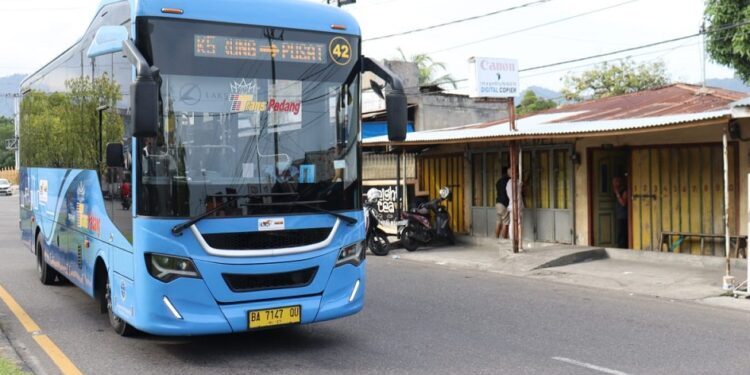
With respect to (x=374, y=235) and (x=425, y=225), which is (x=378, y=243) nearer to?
(x=374, y=235)

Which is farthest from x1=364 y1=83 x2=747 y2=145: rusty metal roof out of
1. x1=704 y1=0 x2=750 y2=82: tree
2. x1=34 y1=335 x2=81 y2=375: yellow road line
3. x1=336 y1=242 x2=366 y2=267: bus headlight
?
x1=34 y1=335 x2=81 y2=375: yellow road line

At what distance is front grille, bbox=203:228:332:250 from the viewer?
653cm

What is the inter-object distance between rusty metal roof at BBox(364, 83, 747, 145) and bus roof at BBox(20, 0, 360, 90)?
21.9ft

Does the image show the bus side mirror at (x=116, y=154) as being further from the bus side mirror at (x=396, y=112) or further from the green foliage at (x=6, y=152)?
the green foliage at (x=6, y=152)

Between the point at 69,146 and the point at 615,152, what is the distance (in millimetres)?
11293

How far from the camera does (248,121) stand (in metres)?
6.78

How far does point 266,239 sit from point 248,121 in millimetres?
1050

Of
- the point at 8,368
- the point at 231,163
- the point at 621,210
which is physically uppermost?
the point at 231,163

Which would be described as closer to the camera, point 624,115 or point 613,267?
point 613,267

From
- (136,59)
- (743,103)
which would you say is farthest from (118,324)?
(743,103)

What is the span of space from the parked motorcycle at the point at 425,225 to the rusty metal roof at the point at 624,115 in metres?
1.63

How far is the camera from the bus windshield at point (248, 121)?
21.2 feet

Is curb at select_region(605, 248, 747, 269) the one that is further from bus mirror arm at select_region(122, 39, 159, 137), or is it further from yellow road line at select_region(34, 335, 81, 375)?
bus mirror arm at select_region(122, 39, 159, 137)

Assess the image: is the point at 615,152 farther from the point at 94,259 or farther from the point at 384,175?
the point at 94,259
